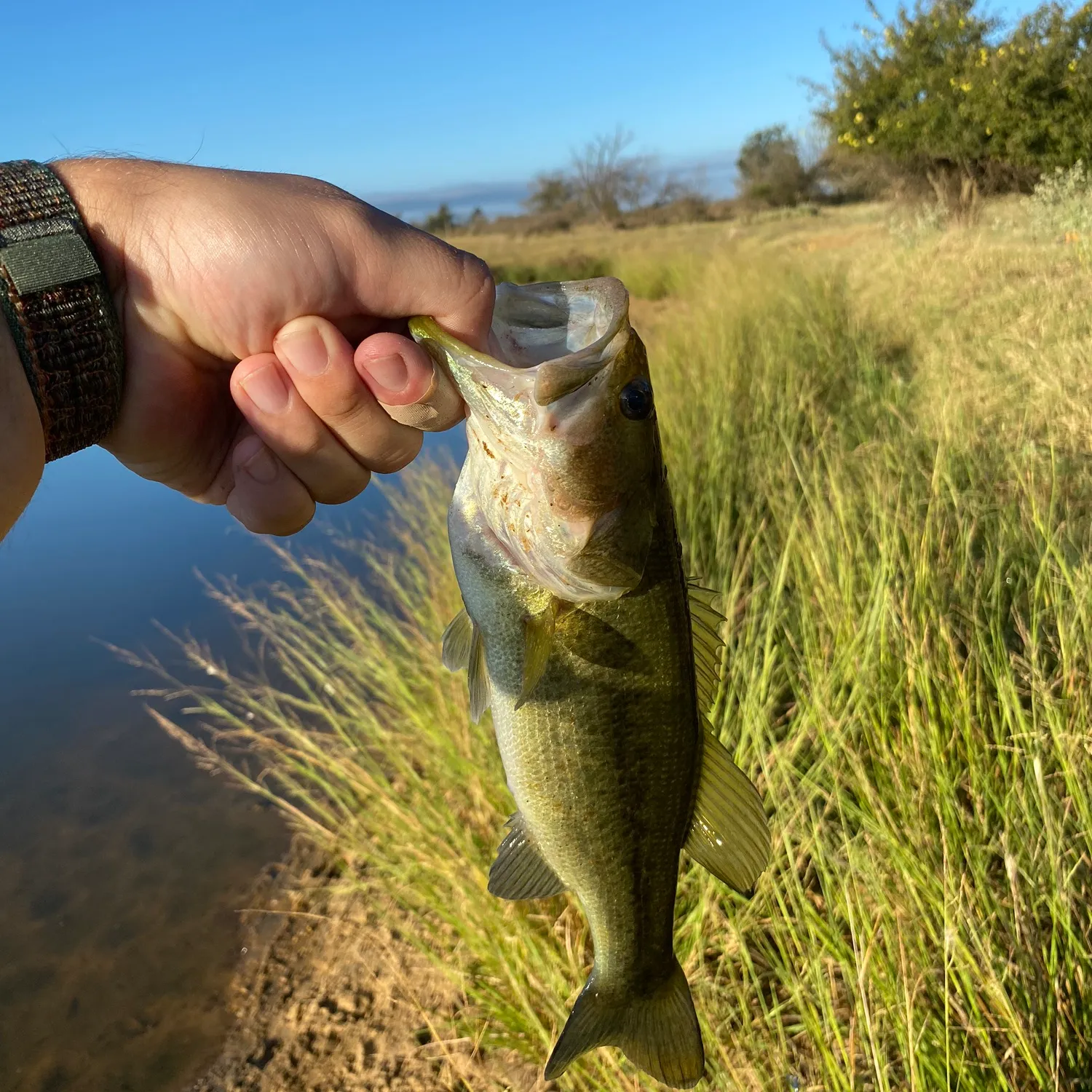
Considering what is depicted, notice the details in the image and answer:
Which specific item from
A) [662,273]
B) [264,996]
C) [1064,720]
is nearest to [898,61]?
[662,273]

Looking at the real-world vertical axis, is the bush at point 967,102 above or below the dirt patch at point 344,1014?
above

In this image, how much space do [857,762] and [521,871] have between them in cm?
128

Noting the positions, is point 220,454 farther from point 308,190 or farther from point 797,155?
point 797,155

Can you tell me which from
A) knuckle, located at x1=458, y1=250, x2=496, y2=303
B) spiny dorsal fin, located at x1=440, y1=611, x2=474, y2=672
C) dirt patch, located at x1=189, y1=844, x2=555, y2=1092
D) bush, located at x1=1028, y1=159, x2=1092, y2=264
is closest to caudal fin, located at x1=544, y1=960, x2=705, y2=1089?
spiny dorsal fin, located at x1=440, y1=611, x2=474, y2=672

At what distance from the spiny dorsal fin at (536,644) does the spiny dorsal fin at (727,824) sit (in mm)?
421

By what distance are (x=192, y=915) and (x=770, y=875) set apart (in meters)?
3.75

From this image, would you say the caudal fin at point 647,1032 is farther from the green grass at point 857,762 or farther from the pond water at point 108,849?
the pond water at point 108,849

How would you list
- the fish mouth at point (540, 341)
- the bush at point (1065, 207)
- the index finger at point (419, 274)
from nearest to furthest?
the fish mouth at point (540, 341) < the index finger at point (419, 274) < the bush at point (1065, 207)

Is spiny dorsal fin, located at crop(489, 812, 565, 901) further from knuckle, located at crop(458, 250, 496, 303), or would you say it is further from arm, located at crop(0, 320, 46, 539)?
arm, located at crop(0, 320, 46, 539)

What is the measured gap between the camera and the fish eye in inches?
61.2

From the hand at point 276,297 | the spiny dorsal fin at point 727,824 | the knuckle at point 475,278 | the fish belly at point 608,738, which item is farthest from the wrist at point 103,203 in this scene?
the spiny dorsal fin at point 727,824

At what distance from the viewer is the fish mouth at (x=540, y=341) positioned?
151 centimetres

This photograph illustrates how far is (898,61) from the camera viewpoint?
19.5 m

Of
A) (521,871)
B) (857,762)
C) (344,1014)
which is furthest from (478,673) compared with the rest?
(344,1014)
